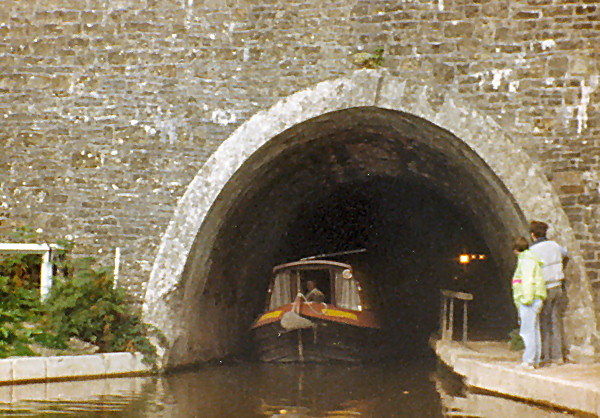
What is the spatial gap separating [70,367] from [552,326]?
16.3 ft

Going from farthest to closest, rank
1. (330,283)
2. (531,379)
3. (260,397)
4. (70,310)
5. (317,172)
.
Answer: (330,283) < (317,172) < (70,310) < (260,397) < (531,379)

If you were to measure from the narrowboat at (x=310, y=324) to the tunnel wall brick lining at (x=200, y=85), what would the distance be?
9.47ft

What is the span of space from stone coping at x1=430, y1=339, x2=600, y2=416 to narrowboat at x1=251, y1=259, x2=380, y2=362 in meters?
2.62

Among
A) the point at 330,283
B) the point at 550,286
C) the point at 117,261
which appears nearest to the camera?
the point at 550,286

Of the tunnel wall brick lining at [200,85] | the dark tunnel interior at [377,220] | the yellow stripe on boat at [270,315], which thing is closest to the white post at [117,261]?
the tunnel wall brick lining at [200,85]

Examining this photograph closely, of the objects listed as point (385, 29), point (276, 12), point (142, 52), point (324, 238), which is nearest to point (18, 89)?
point (142, 52)

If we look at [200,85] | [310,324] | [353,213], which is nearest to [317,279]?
[353,213]

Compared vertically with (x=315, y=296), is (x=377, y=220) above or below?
above

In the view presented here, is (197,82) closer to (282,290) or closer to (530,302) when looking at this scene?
(282,290)

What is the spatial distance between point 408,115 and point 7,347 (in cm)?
494

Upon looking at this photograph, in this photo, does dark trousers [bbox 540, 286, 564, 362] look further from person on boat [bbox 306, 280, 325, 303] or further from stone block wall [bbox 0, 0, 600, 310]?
person on boat [bbox 306, 280, 325, 303]

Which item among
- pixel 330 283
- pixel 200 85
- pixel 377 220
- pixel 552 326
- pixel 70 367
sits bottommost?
pixel 70 367

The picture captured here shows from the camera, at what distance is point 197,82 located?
10203mm

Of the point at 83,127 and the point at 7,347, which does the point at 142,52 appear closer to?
the point at 83,127
